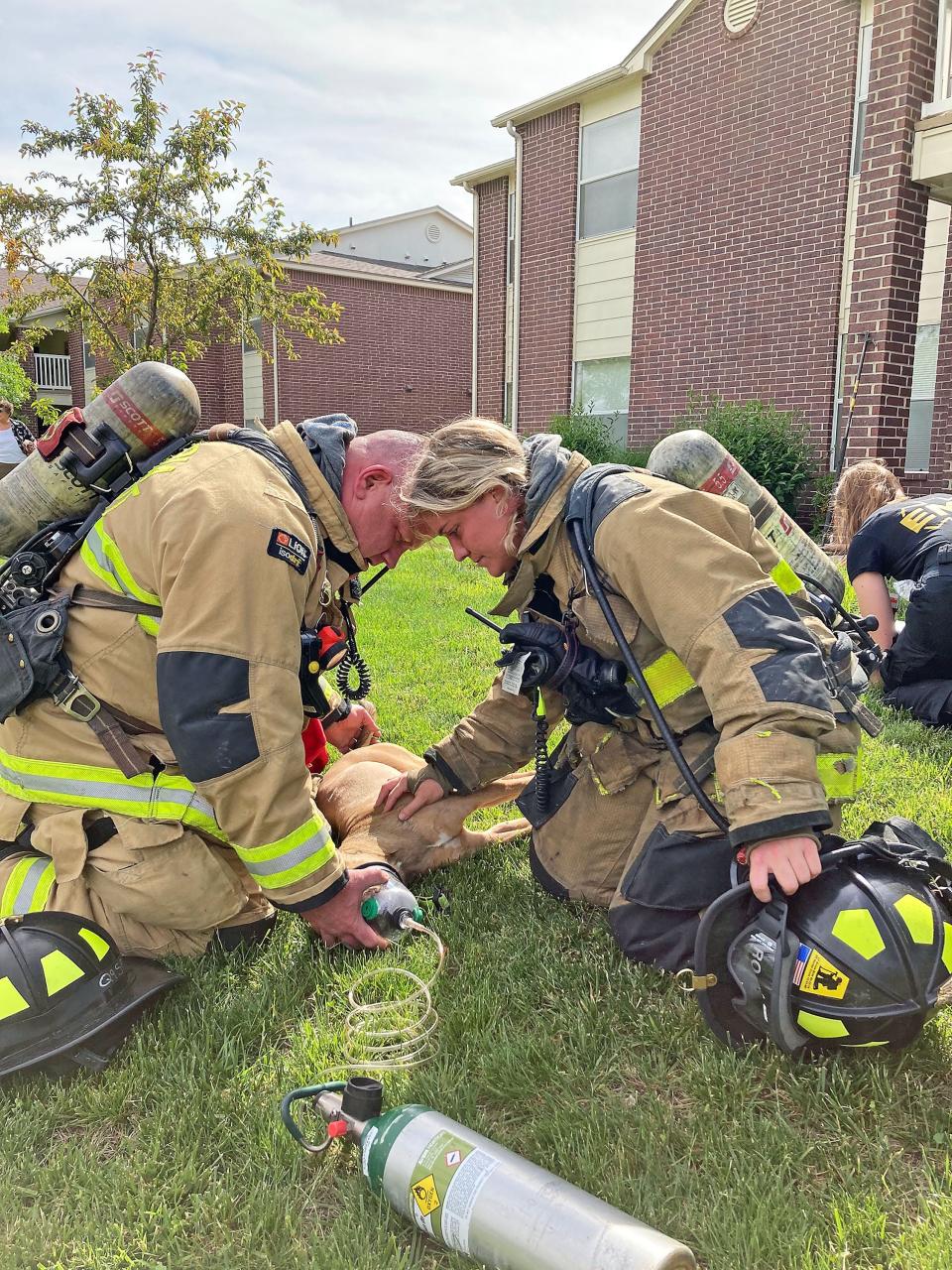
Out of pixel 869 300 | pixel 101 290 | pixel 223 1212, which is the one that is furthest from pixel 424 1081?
pixel 101 290

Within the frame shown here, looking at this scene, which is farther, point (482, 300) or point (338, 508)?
point (482, 300)

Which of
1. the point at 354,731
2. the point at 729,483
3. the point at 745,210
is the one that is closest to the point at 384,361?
the point at 745,210

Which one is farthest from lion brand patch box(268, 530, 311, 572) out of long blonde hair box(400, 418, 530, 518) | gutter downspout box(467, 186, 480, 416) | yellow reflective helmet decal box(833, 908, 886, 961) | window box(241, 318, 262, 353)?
window box(241, 318, 262, 353)

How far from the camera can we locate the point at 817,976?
2.28 metres

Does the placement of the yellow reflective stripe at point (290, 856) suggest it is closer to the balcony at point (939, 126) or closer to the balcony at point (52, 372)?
the balcony at point (939, 126)

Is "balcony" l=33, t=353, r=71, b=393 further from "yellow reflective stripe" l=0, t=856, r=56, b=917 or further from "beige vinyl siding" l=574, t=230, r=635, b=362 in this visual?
"yellow reflective stripe" l=0, t=856, r=56, b=917

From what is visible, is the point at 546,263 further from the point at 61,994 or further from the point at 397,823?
the point at 61,994

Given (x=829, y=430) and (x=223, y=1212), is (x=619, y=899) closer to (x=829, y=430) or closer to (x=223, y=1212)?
(x=223, y=1212)

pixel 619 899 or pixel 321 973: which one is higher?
pixel 619 899

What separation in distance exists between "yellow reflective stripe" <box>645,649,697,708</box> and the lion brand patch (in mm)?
1093

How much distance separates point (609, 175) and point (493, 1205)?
1678cm

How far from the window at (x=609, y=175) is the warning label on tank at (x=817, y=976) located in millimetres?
15371

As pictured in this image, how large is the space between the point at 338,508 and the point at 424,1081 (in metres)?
1.74

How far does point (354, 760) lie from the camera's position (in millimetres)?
4156
